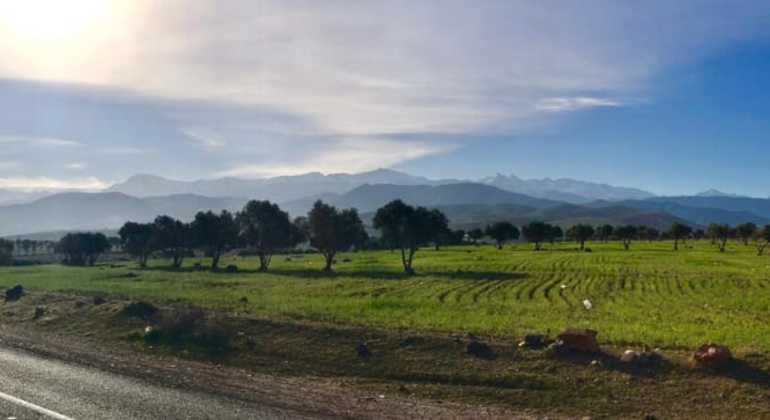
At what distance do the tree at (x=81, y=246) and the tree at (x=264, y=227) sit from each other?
161ft

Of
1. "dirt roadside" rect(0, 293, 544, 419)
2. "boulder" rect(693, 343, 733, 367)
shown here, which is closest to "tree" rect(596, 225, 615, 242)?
"dirt roadside" rect(0, 293, 544, 419)

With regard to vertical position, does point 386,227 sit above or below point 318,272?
above

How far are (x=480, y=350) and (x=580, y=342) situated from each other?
2.96 meters

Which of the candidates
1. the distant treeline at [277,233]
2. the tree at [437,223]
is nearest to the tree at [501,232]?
the distant treeline at [277,233]

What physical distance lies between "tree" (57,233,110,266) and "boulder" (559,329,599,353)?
125324 millimetres

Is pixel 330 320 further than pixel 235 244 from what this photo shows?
No

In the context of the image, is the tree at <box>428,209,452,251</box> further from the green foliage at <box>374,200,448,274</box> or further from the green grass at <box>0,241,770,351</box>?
the green grass at <box>0,241,770,351</box>

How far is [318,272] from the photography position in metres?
77.9

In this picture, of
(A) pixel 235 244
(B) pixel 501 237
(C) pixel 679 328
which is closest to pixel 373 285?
(C) pixel 679 328

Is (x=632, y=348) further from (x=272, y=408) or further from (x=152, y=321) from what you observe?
(x=152, y=321)

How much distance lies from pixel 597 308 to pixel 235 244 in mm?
75790

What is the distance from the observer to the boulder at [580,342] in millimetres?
19875

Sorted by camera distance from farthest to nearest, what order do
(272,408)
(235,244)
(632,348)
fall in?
(235,244)
(632,348)
(272,408)

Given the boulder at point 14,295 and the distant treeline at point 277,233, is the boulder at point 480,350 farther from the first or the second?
the distant treeline at point 277,233
